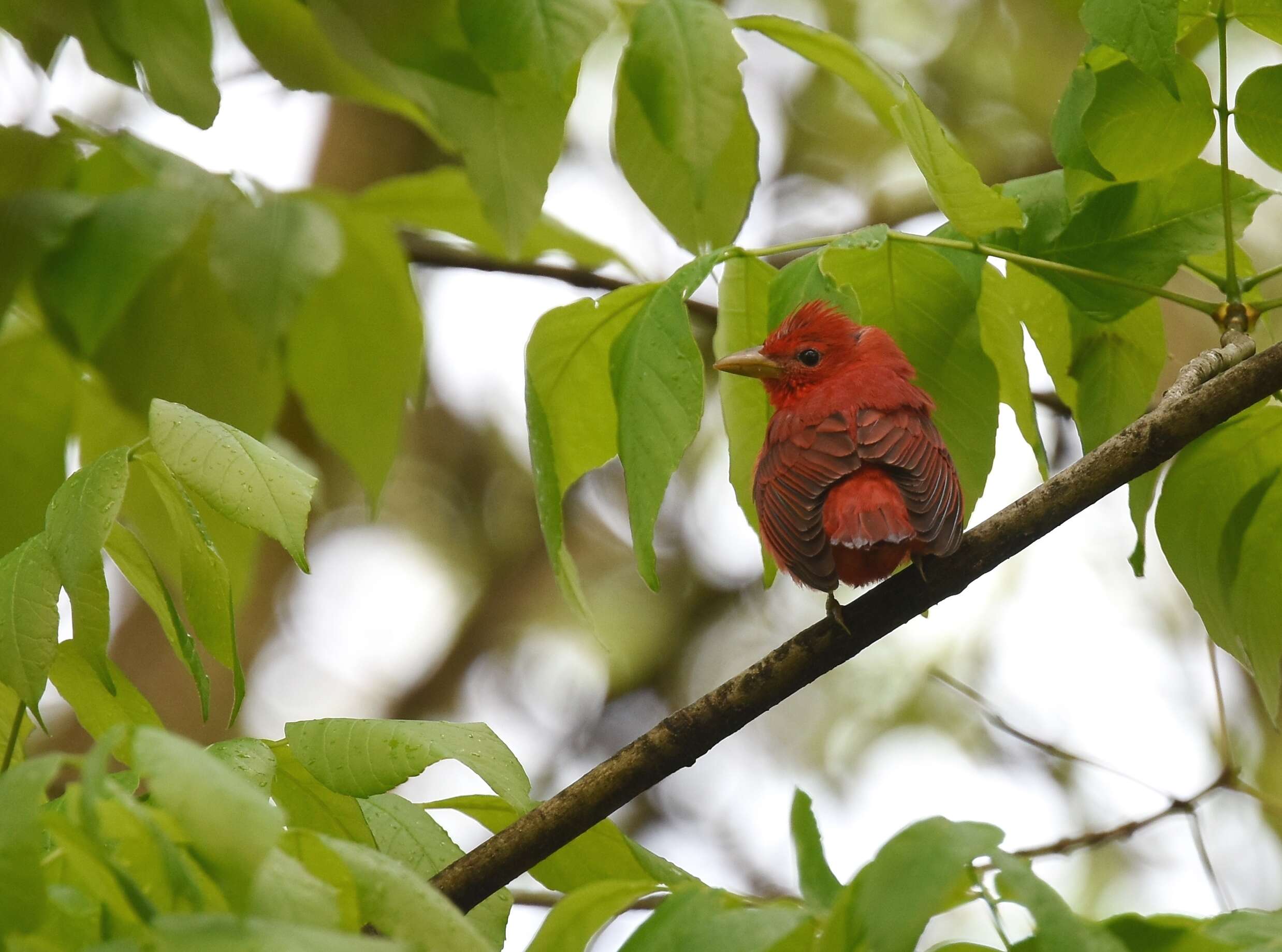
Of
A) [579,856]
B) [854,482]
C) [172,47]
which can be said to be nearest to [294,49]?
[172,47]

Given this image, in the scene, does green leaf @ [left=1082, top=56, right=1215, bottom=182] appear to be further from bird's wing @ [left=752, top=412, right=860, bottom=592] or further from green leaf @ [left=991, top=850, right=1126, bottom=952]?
green leaf @ [left=991, top=850, right=1126, bottom=952]

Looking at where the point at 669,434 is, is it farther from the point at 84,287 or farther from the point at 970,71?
the point at 970,71

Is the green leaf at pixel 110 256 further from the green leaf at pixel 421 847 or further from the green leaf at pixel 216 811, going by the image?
the green leaf at pixel 216 811

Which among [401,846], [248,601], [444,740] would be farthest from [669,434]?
[248,601]

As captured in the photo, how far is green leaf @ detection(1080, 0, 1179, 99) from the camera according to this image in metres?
1.89

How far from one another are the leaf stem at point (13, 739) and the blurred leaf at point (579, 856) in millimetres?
579

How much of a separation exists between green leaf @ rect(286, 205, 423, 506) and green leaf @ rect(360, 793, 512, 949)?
2.95ft

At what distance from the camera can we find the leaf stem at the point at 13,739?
5.97 feet

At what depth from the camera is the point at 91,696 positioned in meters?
2.07

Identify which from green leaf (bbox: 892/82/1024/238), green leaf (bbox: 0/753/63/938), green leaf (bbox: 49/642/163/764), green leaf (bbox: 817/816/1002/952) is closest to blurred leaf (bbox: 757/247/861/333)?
green leaf (bbox: 892/82/1024/238)

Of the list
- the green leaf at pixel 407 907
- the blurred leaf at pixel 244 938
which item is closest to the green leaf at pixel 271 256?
the green leaf at pixel 407 907

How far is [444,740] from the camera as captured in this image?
176cm

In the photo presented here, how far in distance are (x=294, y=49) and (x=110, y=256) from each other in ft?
1.82

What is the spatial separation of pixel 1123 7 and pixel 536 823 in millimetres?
1387
